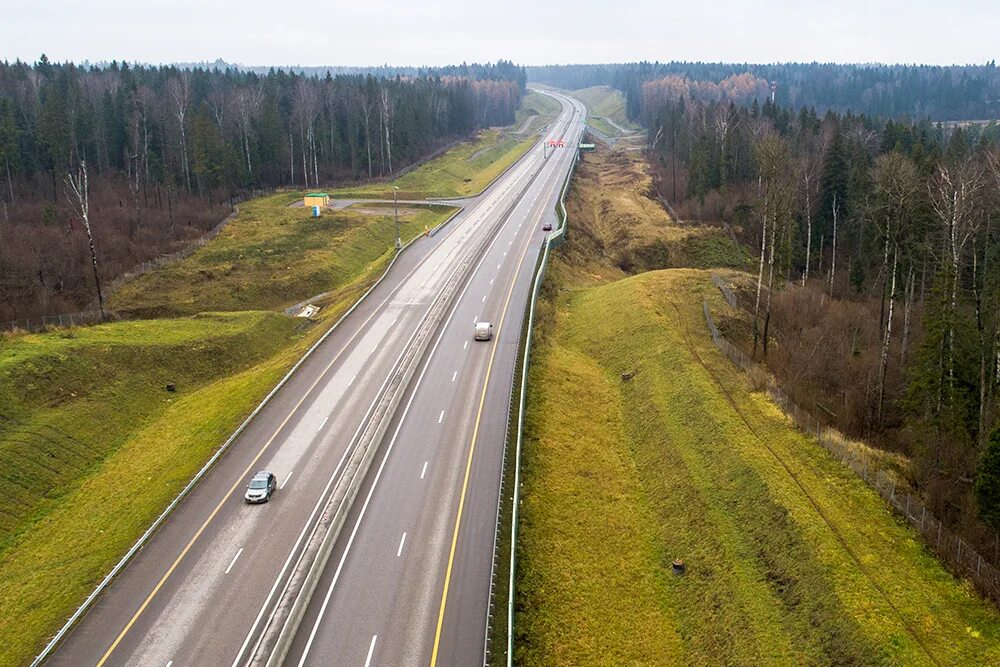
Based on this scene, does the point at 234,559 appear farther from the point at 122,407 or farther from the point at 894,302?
the point at 894,302

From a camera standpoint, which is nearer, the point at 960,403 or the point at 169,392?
the point at 960,403

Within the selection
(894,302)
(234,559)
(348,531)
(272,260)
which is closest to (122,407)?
(234,559)

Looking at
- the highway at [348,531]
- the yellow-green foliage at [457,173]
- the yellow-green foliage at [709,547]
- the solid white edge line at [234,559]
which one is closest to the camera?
the yellow-green foliage at [709,547]

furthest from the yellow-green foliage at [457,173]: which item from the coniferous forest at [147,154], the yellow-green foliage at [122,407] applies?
the yellow-green foliage at [122,407]

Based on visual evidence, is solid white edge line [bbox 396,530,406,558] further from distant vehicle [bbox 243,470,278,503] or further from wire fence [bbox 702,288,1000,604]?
wire fence [bbox 702,288,1000,604]

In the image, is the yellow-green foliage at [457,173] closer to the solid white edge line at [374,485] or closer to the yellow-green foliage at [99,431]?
the solid white edge line at [374,485]

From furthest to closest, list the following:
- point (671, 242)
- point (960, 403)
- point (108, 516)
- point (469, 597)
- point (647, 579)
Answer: point (671, 242) < point (960, 403) < point (108, 516) < point (647, 579) < point (469, 597)

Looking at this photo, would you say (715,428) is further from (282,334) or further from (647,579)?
(282,334)

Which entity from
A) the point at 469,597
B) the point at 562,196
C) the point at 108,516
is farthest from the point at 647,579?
the point at 562,196
